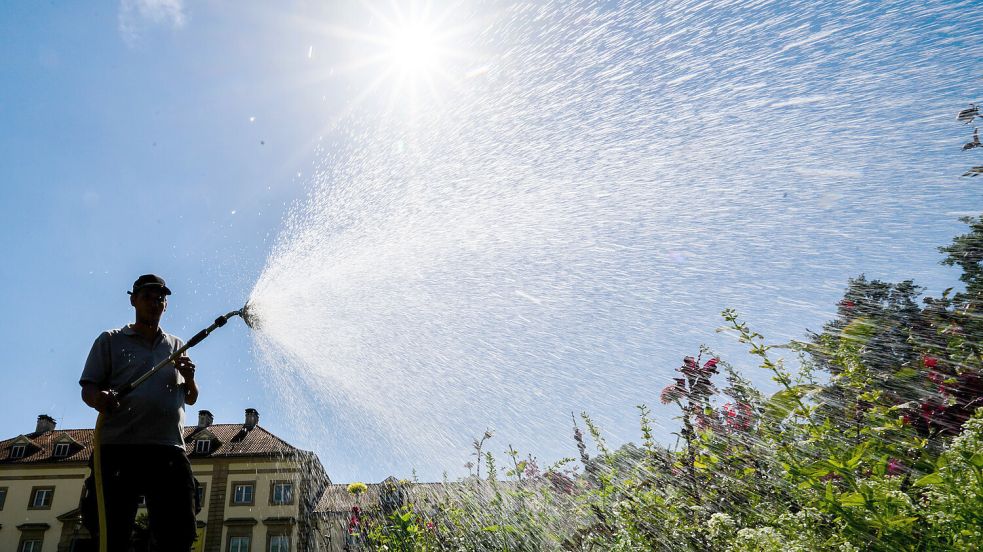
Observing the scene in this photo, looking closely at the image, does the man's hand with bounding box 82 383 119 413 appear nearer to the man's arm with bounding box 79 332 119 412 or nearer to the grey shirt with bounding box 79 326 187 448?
the man's arm with bounding box 79 332 119 412

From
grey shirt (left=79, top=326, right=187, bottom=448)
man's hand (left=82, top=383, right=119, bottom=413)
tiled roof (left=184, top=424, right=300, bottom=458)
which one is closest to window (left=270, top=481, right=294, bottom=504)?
tiled roof (left=184, top=424, right=300, bottom=458)

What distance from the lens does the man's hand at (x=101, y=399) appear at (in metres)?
2.86

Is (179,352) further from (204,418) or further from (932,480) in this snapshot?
(204,418)

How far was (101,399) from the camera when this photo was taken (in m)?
2.87

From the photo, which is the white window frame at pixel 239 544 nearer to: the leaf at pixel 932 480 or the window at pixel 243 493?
the window at pixel 243 493

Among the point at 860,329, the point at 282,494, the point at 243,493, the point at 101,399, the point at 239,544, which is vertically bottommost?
the point at 860,329

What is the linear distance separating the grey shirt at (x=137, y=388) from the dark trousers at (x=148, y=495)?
0.24ft

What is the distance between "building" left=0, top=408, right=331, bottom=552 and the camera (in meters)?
29.6

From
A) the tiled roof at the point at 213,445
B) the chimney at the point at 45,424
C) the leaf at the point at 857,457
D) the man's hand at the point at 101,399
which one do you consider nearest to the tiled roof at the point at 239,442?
the tiled roof at the point at 213,445

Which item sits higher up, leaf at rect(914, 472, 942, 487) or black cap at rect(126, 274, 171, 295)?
black cap at rect(126, 274, 171, 295)

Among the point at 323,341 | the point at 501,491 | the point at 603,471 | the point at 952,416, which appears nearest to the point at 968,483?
the point at 952,416

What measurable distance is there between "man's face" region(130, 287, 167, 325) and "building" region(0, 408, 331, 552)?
1109 inches

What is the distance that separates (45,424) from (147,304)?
46.6 metres

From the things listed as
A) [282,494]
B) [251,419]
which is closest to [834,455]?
[282,494]
